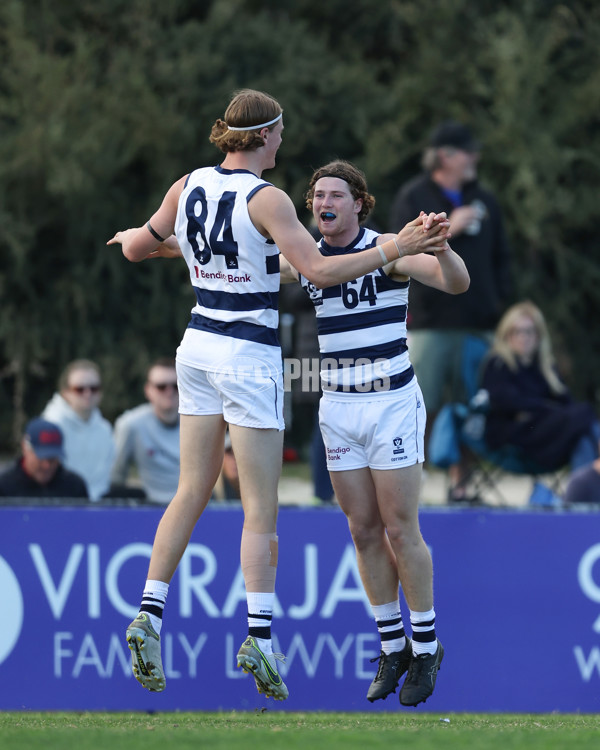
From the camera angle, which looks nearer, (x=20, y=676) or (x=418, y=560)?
(x=418, y=560)

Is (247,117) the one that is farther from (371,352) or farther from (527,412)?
(527,412)

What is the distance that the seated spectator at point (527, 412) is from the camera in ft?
29.9

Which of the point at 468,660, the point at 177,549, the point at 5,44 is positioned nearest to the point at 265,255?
the point at 177,549

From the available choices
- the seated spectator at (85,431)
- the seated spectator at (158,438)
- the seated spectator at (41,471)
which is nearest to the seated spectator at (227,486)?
the seated spectator at (158,438)

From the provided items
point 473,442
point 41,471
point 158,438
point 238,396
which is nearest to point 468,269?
point 473,442

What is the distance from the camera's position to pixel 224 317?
5.06 metres

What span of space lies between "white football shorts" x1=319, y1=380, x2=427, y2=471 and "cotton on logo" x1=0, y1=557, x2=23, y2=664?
2673mm

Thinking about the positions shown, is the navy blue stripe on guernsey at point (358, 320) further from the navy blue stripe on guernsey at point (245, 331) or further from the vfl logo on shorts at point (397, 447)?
the vfl logo on shorts at point (397, 447)

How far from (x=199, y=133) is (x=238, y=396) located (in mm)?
10990

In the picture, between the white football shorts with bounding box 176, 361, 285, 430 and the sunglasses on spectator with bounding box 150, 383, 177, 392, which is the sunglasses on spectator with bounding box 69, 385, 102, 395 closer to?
the sunglasses on spectator with bounding box 150, 383, 177, 392

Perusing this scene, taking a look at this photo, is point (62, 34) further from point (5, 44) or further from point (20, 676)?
point (20, 676)

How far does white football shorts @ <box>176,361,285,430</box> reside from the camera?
503 centimetres

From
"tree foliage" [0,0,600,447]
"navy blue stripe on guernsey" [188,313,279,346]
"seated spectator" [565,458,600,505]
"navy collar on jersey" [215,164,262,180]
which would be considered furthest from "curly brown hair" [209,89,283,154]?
"tree foliage" [0,0,600,447]

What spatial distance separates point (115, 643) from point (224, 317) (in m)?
2.88
